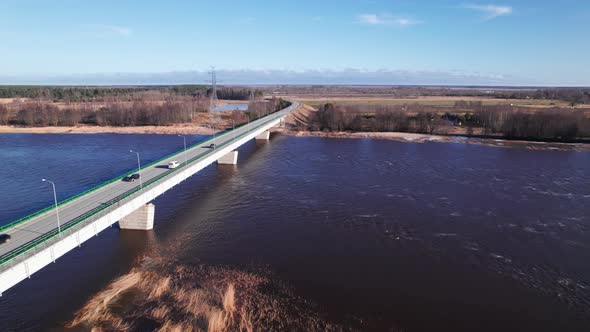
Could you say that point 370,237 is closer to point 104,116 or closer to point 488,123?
point 488,123

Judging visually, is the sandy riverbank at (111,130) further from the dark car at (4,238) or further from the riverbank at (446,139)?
the dark car at (4,238)

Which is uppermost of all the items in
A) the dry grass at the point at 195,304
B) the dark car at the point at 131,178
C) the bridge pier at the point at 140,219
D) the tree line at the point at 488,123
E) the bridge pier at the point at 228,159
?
the tree line at the point at 488,123

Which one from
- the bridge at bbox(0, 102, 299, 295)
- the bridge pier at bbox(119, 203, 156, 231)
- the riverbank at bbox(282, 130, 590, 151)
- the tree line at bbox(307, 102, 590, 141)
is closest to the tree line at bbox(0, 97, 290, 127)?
the tree line at bbox(307, 102, 590, 141)

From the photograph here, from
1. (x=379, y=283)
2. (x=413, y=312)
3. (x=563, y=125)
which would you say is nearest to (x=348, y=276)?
(x=379, y=283)

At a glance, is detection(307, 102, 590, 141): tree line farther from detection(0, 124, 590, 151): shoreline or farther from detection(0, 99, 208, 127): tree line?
detection(0, 99, 208, 127): tree line

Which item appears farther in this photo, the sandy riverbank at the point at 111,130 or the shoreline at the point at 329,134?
the sandy riverbank at the point at 111,130

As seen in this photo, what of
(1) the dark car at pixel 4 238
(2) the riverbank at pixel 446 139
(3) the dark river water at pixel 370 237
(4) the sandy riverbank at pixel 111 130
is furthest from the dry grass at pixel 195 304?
(4) the sandy riverbank at pixel 111 130

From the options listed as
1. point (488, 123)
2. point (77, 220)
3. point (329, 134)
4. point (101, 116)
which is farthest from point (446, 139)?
point (101, 116)
